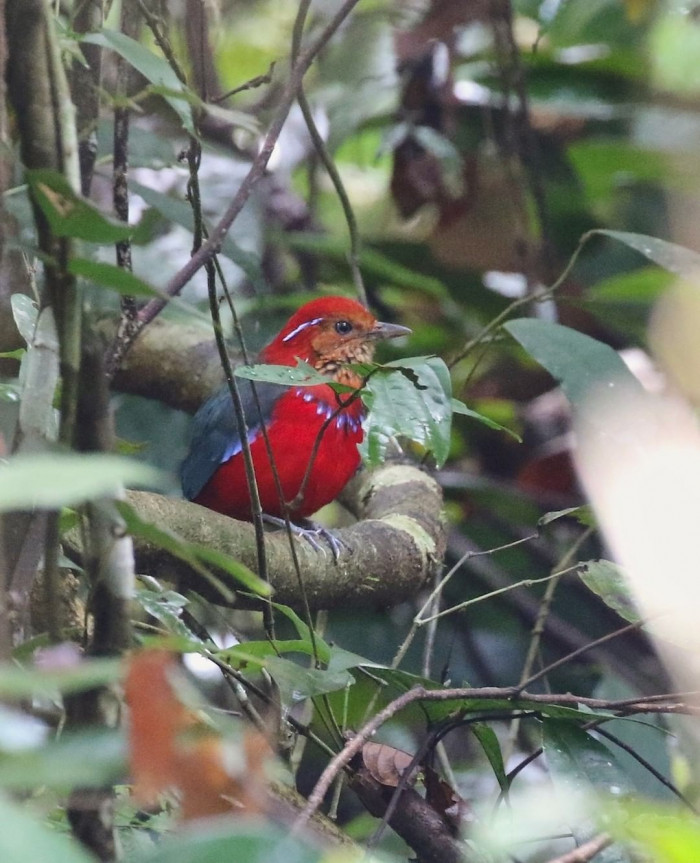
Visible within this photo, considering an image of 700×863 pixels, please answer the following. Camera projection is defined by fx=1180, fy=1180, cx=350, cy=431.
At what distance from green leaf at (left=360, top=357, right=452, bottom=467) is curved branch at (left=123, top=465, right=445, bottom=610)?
0.66 m

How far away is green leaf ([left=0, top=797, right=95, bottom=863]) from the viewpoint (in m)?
0.82

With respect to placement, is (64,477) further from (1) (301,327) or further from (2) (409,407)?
(1) (301,327)

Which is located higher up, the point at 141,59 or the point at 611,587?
the point at 141,59

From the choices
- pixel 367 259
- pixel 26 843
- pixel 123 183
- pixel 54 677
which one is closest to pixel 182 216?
pixel 367 259

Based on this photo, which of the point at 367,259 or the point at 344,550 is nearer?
the point at 344,550

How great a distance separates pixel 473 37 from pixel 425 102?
50.7 inches

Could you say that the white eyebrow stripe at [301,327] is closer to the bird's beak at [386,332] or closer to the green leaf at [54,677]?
the bird's beak at [386,332]

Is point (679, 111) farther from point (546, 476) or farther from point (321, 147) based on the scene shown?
point (321, 147)

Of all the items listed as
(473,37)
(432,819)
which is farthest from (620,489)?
(473,37)

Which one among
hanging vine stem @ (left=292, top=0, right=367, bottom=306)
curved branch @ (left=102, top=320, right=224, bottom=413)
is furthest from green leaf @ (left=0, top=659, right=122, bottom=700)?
curved branch @ (left=102, top=320, right=224, bottom=413)

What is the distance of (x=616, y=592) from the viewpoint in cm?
268

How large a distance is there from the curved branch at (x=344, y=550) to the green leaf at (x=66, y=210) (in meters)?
1.27

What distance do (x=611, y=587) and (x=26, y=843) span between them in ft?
6.65

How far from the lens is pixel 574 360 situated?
10.8 ft
